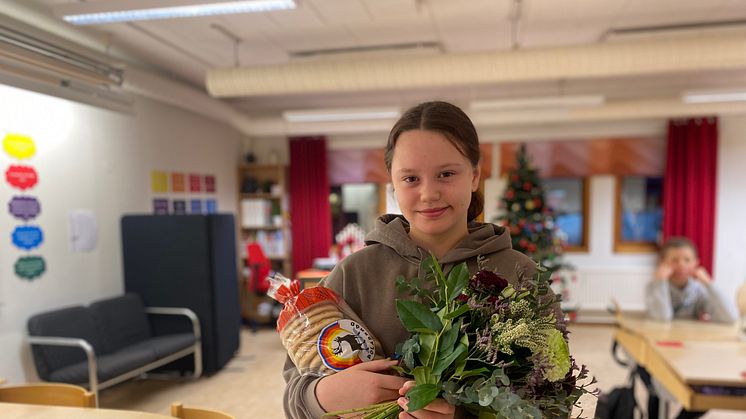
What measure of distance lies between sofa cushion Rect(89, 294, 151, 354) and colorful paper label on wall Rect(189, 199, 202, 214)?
145 cm

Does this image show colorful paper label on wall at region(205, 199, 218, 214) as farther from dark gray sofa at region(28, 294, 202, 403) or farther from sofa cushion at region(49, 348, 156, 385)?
sofa cushion at region(49, 348, 156, 385)

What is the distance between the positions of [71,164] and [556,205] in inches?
240

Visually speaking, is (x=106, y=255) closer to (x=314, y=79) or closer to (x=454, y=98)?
(x=314, y=79)

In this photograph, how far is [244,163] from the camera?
22.8ft

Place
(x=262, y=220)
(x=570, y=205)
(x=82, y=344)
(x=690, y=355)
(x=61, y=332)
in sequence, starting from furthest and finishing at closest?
(x=262, y=220)
(x=570, y=205)
(x=61, y=332)
(x=82, y=344)
(x=690, y=355)

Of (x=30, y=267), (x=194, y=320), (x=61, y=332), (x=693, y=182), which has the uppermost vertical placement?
(x=693, y=182)

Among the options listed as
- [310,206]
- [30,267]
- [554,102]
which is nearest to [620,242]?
[554,102]

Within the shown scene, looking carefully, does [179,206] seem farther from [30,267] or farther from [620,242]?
[620,242]

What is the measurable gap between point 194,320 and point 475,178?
13.2 ft

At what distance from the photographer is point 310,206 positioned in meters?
6.93

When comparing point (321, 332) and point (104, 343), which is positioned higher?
point (321, 332)

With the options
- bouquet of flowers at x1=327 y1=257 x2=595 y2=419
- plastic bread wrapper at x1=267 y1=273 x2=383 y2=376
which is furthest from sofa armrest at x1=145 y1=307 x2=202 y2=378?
bouquet of flowers at x1=327 y1=257 x2=595 y2=419

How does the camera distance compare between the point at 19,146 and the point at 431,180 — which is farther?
the point at 19,146

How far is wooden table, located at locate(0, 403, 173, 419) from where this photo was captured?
162 centimetres
